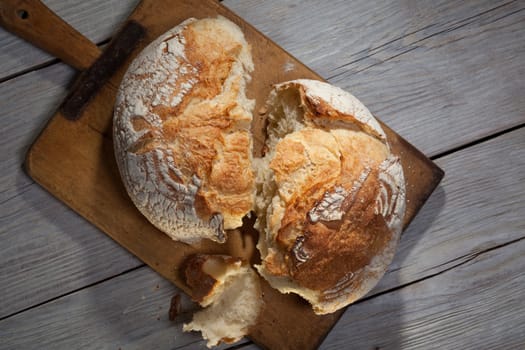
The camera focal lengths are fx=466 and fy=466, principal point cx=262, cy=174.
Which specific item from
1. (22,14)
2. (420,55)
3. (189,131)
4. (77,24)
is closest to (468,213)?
(420,55)

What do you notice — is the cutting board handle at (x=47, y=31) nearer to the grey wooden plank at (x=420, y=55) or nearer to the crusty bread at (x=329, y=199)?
the grey wooden plank at (x=420, y=55)

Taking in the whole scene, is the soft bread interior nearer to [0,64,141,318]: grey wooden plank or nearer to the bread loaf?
the bread loaf

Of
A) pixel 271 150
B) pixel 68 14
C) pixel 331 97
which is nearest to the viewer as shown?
pixel 331 97

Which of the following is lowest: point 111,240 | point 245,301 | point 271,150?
point 245,301

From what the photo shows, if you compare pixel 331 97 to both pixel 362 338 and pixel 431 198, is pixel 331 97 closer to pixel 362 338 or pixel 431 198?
pixel 431 198

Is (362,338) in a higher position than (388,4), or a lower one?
lower

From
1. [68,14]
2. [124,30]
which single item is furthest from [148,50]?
[68,14]

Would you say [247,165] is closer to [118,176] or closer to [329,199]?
[329,199]
